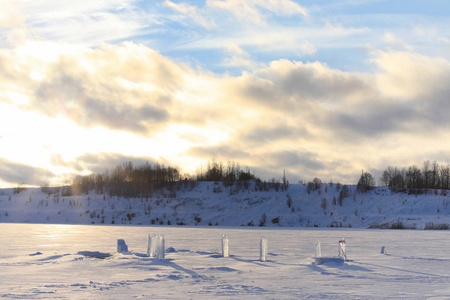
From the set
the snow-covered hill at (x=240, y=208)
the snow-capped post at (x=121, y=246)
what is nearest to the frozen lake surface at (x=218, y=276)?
the snow-capped post at (x=121, y=246)

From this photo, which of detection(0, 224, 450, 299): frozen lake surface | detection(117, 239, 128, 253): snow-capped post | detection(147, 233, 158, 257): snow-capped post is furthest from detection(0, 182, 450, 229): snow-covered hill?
detection(147, 233, 158, 257): snow-capped post

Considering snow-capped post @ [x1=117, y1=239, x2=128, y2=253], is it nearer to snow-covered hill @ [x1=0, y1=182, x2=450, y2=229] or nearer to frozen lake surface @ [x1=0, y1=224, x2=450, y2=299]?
frozen lake surface @ [x1=0, y1=224, x2=450, y2=299]

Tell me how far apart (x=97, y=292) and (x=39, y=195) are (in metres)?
58.4

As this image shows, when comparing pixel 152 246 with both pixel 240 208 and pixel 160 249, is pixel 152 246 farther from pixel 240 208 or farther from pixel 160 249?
pixel 240 208

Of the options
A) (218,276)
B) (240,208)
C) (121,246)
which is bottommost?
(218,276)

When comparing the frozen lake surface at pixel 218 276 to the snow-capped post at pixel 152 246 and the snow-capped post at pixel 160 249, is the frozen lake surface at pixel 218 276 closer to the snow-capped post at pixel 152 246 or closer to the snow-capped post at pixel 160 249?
the snow-capped post at pixel 160 249

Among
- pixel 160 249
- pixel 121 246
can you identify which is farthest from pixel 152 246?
pixel 121 246

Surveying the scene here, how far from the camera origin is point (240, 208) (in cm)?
5425

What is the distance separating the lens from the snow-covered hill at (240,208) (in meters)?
47.8

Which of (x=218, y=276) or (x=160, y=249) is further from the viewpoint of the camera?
(x=160, y=249)

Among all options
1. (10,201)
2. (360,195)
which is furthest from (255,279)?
(10,201)

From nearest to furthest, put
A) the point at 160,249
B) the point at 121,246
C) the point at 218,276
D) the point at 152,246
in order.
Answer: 1. the point at 218,276
2. the point at 160,249
3. the point at 152,246
4. the point at 121,246

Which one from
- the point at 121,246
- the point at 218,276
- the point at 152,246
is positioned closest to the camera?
the point at 218,276

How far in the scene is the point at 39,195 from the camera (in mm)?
63312
